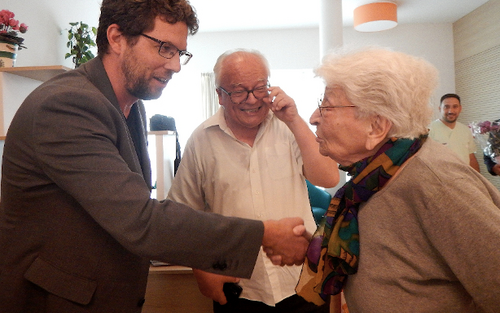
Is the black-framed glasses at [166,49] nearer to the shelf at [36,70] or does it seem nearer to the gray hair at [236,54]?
the gray hair at [236,54]

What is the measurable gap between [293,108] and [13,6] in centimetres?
242

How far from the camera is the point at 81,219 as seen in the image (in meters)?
1.17

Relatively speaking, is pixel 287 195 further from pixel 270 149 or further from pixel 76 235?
pixel 76 235

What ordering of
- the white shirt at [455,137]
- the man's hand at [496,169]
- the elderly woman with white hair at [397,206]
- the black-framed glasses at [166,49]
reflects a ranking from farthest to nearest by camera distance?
the white shirt at [455,137]
the man's hand at [496,169]
the black-framed glasses at [166,49]
the elderly woman with white hair at [397,206]

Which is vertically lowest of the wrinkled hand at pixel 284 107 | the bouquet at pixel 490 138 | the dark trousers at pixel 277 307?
the dark trousers at pixel 277 307

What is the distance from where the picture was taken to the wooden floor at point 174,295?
2162 millimetres

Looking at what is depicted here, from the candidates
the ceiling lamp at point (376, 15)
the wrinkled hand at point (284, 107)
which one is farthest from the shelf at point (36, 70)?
the ceiling lamp at point (376, 15)

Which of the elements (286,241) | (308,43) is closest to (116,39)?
(286,241)

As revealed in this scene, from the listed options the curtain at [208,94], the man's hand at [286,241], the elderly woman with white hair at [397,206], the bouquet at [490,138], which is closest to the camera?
the elderly woman with white hair at [397,206]

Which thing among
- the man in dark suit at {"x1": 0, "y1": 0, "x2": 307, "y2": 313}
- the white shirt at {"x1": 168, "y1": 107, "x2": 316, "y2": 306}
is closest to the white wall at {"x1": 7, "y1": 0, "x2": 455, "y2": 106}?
the white shirt at {"x1": 168, "y1": 107, "x2": 316, "y2": 306}

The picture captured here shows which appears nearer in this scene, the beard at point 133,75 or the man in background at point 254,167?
the beard at point 133,75

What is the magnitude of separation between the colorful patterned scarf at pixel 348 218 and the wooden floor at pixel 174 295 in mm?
966

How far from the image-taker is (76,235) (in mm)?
1165

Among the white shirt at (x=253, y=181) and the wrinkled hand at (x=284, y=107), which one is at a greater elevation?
the wrinkled hand at (x=284, y=107)
